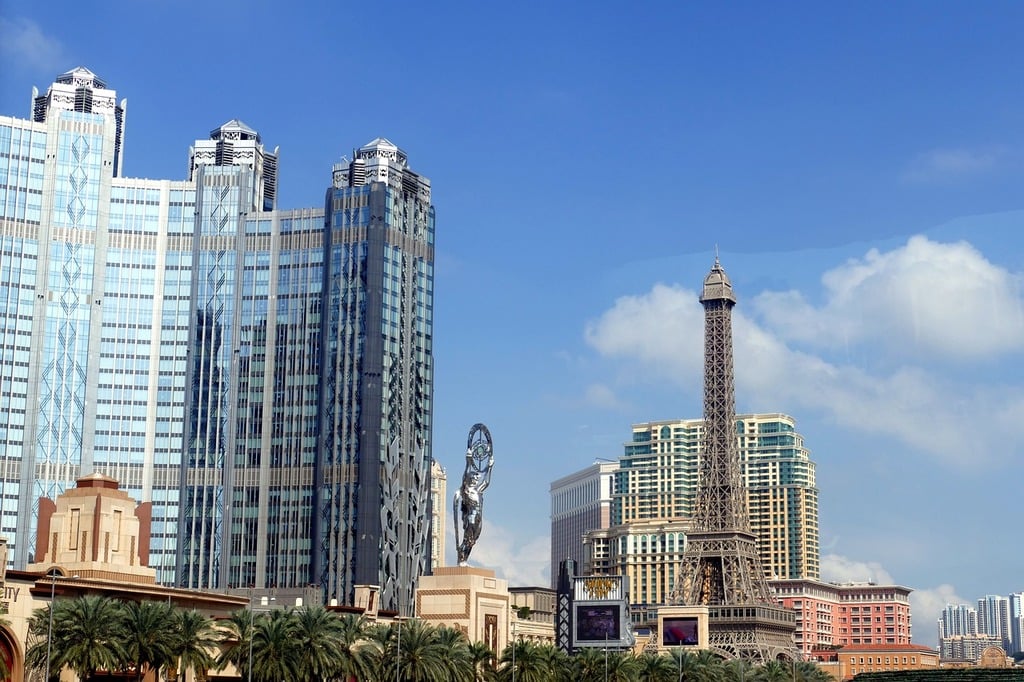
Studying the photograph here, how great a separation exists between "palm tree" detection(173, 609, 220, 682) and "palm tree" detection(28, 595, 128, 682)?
3928 mm

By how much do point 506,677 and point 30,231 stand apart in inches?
4565

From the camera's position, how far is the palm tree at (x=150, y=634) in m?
89.4

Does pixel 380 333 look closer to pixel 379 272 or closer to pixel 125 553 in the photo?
pixel 379 272

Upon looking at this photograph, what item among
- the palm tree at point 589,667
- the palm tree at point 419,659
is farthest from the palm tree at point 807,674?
the palm tree at point 419,659

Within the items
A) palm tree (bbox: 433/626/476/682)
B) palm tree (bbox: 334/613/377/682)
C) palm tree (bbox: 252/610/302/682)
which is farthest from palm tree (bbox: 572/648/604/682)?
palm tree (bbox: 252/610/302/682)

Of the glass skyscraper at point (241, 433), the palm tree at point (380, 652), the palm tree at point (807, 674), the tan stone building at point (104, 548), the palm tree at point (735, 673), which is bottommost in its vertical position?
the palm tree at point (807, 674)

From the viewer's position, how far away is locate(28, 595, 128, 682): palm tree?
86.5 m

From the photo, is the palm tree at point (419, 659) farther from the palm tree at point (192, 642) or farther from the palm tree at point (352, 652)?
the palm tree at point (192, 642)

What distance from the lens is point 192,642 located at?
92.0 m

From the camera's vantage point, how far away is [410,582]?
631 feet

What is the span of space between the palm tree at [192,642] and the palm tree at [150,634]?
0.48 metres

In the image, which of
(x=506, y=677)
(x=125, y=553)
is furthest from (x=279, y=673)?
(x=125, y=553)

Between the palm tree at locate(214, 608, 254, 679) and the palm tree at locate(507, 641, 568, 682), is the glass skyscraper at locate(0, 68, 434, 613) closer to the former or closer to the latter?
the palm tree at locate(507, 641, 568, 682)

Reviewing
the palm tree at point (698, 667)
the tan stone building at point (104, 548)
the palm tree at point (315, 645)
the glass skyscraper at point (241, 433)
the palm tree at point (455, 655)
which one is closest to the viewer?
the palm tree at point (315, 645)
